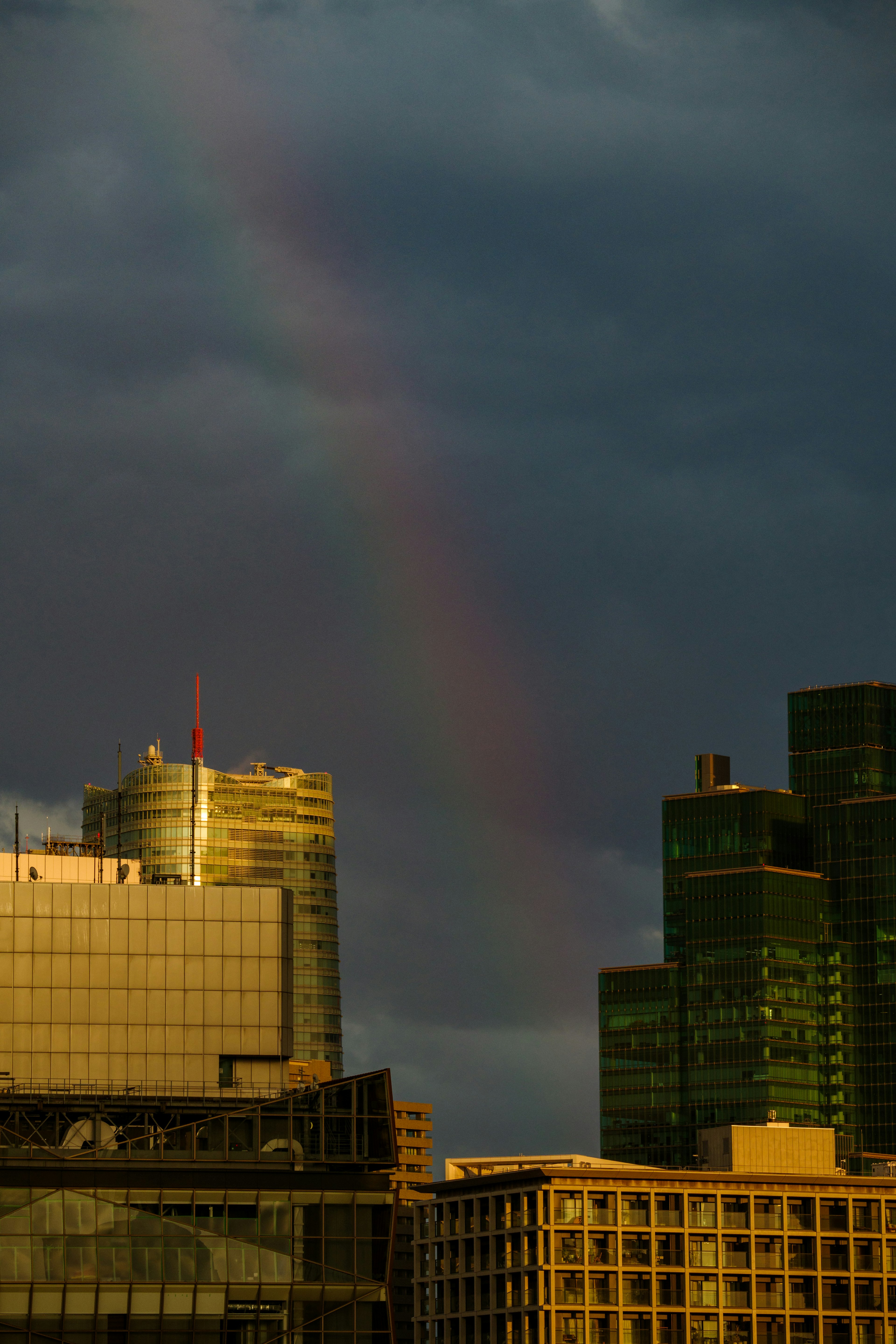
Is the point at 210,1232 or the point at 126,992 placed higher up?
the point at 126,992

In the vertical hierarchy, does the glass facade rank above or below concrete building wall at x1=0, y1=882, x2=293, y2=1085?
below

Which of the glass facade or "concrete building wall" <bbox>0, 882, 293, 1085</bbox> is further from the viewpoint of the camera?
"concrete building wall" <bbox>0, 882, 293, 1085</bbox>

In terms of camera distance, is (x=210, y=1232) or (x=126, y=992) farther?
(x=126, y=992)

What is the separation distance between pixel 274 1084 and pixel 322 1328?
35.7 metres

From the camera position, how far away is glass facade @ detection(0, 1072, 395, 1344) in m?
143

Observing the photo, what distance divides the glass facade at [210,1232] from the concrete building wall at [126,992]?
2873 centimetres

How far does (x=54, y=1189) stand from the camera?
144250 millimetres

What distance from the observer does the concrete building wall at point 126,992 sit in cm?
17888

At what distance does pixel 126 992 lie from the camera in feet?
590

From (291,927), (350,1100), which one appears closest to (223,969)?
(291,927)

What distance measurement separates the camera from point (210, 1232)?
474ft

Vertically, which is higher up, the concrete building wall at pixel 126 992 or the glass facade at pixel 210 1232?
the concrete building wall at pixel 126 992

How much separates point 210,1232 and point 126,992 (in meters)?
37.9

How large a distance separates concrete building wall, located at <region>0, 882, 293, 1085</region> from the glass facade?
2873 centimetres
